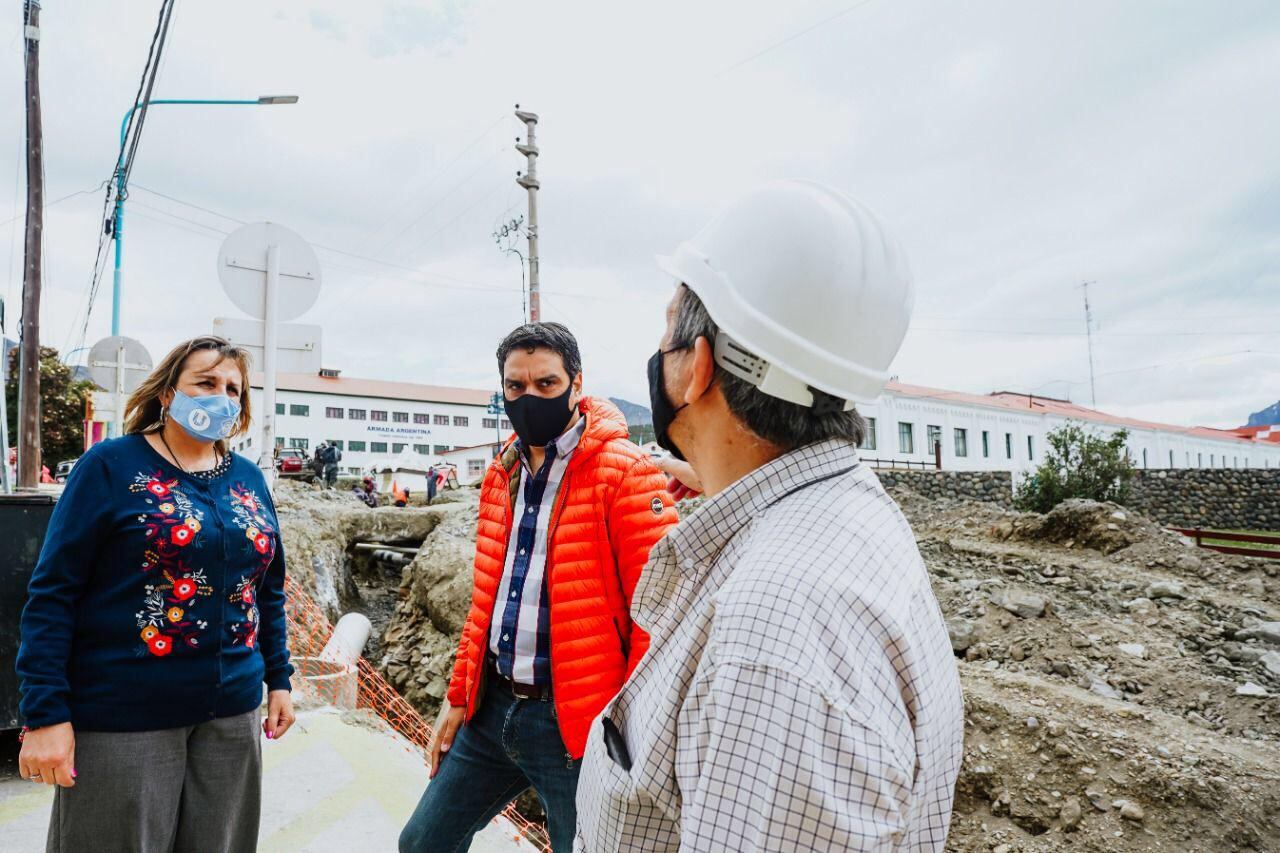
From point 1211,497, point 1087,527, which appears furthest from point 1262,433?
point 1087,527

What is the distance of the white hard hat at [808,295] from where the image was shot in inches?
39.9

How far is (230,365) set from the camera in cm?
234

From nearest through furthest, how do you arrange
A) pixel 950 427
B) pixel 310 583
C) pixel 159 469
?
1. pixel 159 469
2. pixel 310 583
3. pixel 950 427

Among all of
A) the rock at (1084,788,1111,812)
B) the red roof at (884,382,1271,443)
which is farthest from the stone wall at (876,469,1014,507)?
the rock at (1084,788,1111,812)

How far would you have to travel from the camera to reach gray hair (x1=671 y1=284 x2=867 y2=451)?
1051mm

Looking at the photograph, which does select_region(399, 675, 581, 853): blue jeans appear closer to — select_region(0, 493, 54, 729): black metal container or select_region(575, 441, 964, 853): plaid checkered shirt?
select_region(575, 441, 964, 853): plaid checkered shirt

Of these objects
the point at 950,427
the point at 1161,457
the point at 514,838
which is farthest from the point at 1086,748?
the point at 1161,457

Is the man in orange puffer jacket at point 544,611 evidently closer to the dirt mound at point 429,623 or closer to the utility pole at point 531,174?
the dirt mound at point 429,623

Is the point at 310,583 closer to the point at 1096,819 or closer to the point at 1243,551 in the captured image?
the point at 1096,819

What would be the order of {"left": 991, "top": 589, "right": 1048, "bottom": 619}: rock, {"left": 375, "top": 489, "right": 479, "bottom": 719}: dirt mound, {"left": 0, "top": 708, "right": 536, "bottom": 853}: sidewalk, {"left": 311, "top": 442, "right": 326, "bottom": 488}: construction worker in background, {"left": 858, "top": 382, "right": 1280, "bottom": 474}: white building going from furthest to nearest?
{"left": 858, "top": 382, "right": 1280, "bottom": 474}: white building, {"left": 311, "top": 442, "right": 326, "bottom": 488}: construction worker in background, {"left": 375, "top": 489, "right": 479, "bottom": 719}: dirt mound, {"left": 991, "top": 589, "right": 1048, "bottom": 619}: rock, {"left": 0, "top": 708, "right": 536, "bottom": 853}: sidewalk

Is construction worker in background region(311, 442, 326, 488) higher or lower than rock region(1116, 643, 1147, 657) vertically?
higher

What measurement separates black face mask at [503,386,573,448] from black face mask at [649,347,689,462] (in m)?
1.10

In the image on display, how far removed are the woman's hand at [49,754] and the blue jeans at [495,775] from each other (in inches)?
32.7

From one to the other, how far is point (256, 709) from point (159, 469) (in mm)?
744
